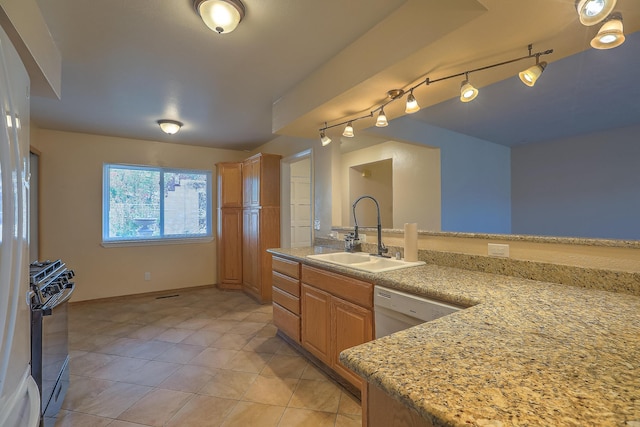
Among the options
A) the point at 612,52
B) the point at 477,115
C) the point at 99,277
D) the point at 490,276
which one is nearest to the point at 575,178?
the point at 477,115

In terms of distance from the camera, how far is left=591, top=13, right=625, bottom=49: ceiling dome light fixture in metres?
1.02

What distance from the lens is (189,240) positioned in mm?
4598

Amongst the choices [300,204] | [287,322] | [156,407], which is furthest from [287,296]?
[300,204]

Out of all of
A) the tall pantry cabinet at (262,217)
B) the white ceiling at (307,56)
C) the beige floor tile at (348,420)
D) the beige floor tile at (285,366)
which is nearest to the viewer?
the white ceiling at (307,56)

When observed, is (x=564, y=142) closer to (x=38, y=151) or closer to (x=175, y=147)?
(x=175, y=147)

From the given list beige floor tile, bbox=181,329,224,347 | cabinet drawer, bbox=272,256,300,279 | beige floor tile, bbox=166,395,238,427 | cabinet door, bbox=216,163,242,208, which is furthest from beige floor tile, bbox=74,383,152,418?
cabinet door, bbox=216,163,242,208

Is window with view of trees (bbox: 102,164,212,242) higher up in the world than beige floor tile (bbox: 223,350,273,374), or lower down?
higher up

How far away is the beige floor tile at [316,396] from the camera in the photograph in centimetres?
185

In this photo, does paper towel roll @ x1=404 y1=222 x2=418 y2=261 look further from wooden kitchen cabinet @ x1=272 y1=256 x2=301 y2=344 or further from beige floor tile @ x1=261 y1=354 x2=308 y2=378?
beige floor tile @ x1=261 y1=354 x2=308 y2=378

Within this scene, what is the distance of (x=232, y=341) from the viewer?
280 centimetres

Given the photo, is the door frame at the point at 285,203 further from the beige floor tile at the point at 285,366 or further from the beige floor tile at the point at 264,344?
the beige floor tile at the point at 285,366

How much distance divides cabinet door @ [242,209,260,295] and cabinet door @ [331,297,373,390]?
87.8 inches

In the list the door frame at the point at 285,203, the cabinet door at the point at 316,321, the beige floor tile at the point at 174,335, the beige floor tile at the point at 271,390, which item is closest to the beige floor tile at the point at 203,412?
the beige floor tile at the point at 271,390

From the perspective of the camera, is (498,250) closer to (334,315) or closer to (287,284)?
(334,315)
